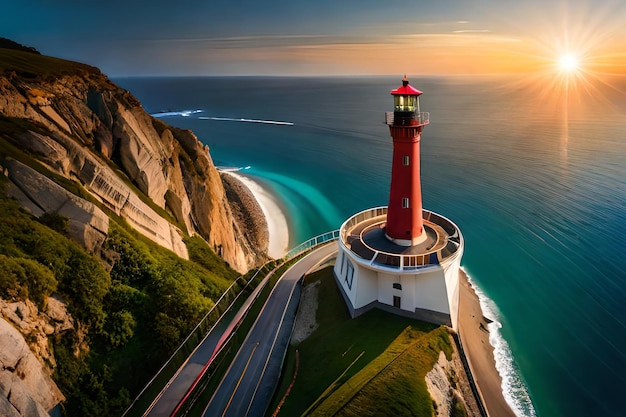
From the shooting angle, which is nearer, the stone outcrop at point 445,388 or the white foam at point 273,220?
the stone outcrop at point 445,388

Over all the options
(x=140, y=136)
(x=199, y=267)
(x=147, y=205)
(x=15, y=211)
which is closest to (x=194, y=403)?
(x=199, y=267)

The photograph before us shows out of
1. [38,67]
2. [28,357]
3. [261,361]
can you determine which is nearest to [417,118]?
[261,361]

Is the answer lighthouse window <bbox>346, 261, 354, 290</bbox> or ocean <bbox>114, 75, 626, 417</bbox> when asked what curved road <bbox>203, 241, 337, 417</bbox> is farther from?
ocean <bbox>114, 75, 626, 417</bbox>

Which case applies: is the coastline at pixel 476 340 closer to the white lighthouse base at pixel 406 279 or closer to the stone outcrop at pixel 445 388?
the stone outcrop at pixel 445 388

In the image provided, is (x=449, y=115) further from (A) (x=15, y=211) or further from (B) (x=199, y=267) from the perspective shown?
(A) (x=15, y=211)

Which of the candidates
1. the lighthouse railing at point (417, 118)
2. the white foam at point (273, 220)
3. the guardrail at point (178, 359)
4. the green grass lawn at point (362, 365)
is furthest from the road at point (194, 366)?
the white foam at point (273, 220)

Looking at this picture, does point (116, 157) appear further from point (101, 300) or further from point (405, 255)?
point (405, 255)
